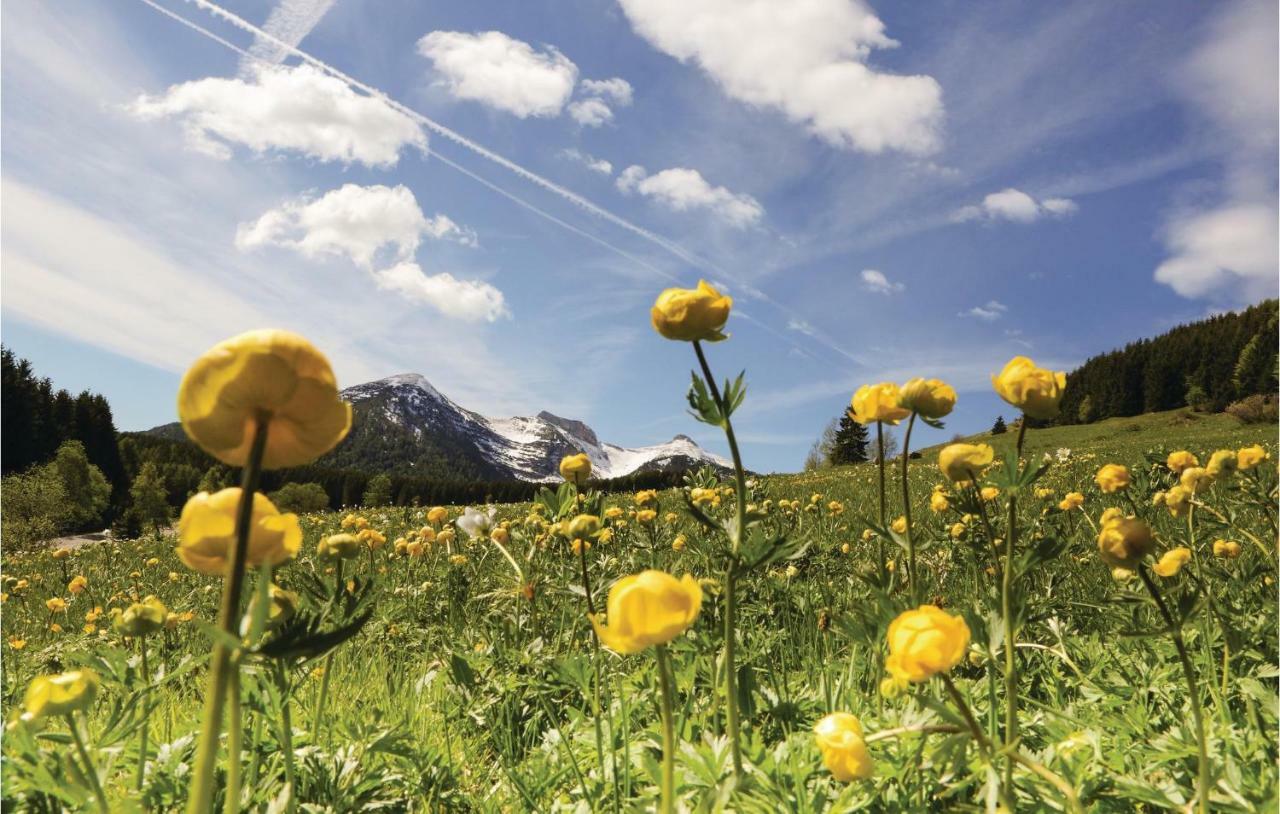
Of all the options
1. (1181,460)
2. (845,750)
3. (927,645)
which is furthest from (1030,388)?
(1181,460)

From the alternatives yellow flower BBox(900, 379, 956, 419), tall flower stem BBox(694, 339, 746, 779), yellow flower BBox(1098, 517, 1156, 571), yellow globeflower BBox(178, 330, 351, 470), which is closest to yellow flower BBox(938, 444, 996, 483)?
yellow flower BBox(900, 379, 956, 419)

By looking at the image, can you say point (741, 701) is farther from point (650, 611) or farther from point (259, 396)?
point (259, 396)

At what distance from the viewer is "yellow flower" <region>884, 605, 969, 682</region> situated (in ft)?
3.08

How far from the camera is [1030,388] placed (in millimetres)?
1370

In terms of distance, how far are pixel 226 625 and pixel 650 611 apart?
0.51m

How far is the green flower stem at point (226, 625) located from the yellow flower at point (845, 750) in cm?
86

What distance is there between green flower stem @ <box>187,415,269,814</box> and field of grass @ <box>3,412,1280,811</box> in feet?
0.10

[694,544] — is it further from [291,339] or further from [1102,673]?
[291,339]

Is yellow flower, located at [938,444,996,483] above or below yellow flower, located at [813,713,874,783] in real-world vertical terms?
above

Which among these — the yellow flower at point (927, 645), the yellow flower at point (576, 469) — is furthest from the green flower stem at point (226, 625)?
the yellow flower at point (576, 469)

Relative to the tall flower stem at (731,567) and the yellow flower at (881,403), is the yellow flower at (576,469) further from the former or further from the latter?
the tall flower stem at (731,567)

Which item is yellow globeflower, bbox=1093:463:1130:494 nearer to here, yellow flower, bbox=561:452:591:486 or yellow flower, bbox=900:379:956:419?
yellow flower, bbox=900:379:956:419

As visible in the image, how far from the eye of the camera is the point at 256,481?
622mm

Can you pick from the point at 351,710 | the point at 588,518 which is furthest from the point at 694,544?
the point at 351,710
